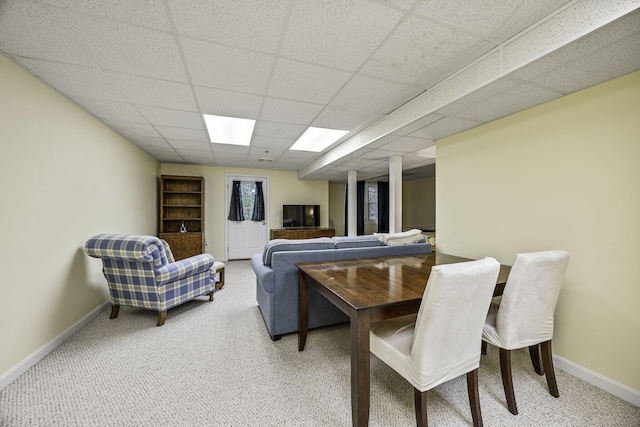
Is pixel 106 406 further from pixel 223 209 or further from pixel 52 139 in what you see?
pixel 223 209

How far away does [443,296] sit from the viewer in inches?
43.9

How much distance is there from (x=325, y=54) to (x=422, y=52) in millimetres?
660

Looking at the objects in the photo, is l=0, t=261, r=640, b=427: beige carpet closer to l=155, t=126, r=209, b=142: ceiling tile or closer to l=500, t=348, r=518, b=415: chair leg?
l=500, t=348, r=518, b=415: chair leg

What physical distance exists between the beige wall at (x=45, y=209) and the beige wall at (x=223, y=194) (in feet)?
8.69

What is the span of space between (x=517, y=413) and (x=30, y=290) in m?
3.47

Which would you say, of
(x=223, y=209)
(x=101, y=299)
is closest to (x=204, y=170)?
(x=223, y=209)

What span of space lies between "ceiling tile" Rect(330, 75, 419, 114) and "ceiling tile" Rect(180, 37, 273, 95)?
0.72 metres

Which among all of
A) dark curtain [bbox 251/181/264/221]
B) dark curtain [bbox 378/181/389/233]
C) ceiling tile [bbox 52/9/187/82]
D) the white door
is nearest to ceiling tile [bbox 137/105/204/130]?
ceiling tile [bbox 52/9/187/82]

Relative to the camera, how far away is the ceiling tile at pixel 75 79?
5.89 feet

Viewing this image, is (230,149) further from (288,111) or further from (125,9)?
(125,9)

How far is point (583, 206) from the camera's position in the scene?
1.75 meters

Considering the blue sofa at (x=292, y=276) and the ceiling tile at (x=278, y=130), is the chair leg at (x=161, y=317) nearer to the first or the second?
the blue sofa at (x=292, y=276)

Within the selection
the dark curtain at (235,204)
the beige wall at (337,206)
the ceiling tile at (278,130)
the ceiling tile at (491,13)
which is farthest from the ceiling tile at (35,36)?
the beige wall at (337,206)

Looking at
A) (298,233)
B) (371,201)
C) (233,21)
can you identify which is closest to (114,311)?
(233,21)
